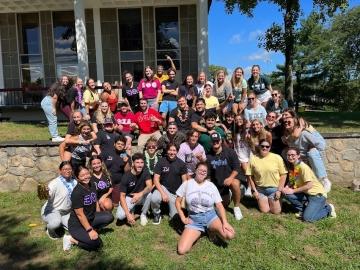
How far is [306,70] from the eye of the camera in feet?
152

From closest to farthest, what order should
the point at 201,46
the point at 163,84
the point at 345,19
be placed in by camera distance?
the point at 163,84, the point at 201,46, the point at 345,19

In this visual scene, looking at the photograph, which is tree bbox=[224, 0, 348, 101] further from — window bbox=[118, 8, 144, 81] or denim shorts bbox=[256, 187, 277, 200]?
denim shorts bbox=[256, 187, 277, 200]

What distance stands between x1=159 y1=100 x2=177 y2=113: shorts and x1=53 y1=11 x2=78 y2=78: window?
9.23 m

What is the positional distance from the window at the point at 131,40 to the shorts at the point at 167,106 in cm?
844

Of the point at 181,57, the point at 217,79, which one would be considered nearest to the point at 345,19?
the point at 181,57

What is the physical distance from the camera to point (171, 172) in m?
6.05

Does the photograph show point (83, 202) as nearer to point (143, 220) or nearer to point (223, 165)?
point (143, 220)

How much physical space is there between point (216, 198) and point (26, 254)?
2424 millimetres

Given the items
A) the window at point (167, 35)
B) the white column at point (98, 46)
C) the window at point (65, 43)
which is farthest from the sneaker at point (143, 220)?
the window at point (65, 43)

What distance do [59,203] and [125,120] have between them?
2.64m

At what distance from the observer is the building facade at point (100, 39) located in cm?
1612

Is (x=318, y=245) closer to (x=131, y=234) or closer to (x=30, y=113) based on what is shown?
(x=131, y=234)

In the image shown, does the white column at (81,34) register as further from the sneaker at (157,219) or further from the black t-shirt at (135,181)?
A: the sneaker at (157,219)

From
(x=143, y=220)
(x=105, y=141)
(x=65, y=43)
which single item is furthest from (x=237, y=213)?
(x=65, y=43)
